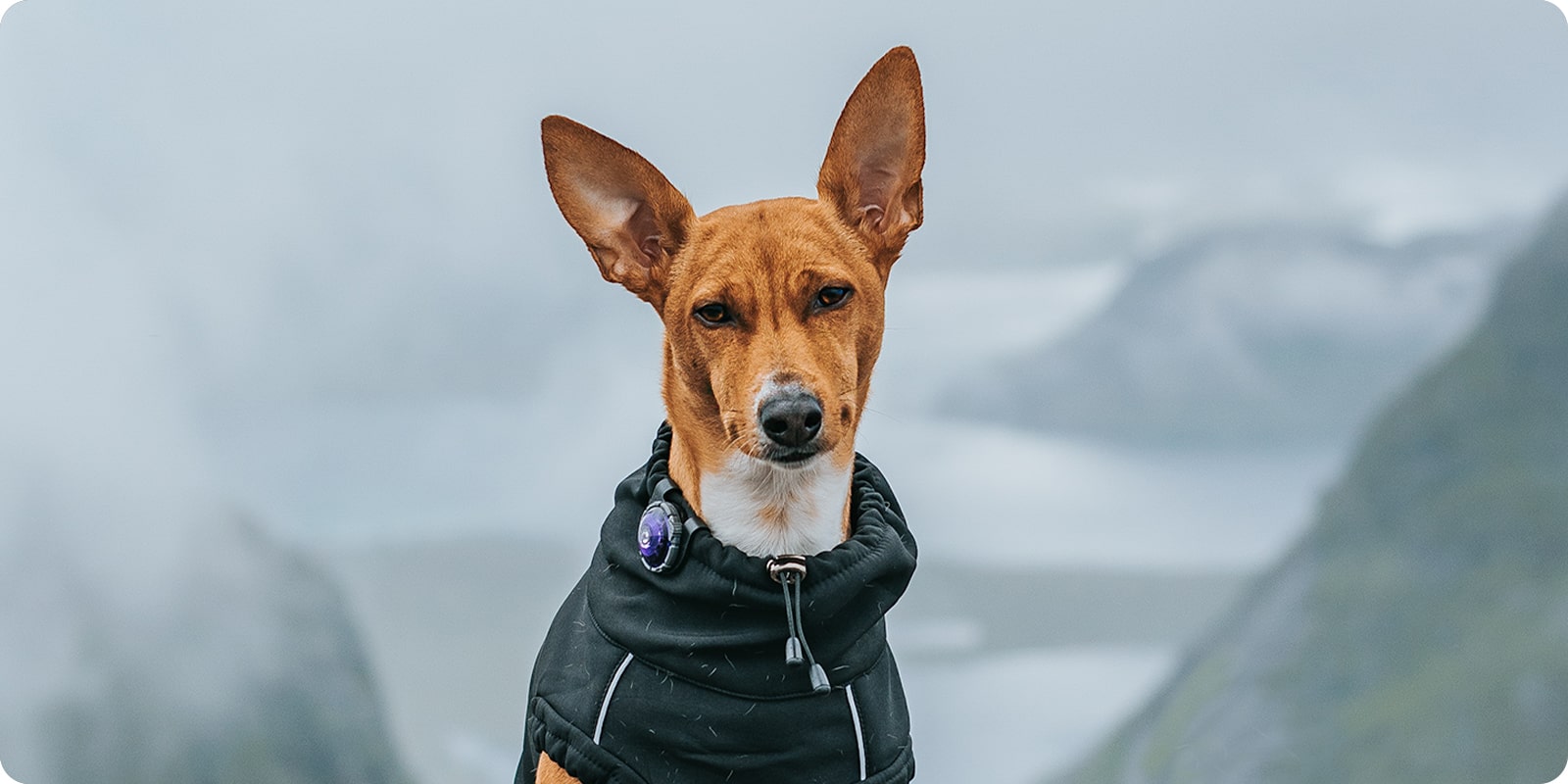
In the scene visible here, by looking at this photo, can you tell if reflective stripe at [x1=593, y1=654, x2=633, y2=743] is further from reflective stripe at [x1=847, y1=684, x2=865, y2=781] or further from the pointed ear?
the pointed ear

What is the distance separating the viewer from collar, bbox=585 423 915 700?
3.18m

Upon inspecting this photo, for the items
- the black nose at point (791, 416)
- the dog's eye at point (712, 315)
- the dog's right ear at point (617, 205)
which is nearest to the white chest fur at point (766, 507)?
the black nose at point (791, 416)

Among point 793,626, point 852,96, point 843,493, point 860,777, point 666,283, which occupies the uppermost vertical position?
point 852,96

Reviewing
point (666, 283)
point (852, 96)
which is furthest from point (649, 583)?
point (852, 96)

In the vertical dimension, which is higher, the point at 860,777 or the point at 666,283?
the point at 666,283

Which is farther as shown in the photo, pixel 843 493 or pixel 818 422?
pixel 843 493

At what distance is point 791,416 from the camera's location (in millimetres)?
3049

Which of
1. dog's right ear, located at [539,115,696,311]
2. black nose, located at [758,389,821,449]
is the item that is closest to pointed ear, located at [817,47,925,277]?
dog's right ear, located at [539,115,696,311]

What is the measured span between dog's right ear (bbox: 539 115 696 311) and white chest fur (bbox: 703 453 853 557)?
1.59ft

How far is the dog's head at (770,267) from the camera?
123 inches

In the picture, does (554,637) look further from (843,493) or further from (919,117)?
(919,117)

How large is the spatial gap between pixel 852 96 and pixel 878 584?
1086 mm

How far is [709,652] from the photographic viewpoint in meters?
3.17

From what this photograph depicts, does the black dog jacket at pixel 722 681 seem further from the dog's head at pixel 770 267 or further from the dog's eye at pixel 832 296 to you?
the dog's eye at pixel 832 296
